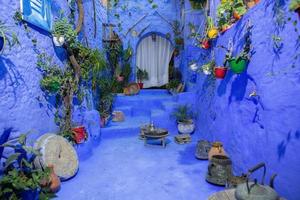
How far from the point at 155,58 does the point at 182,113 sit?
14.9 ft

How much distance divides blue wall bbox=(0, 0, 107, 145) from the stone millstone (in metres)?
0.27

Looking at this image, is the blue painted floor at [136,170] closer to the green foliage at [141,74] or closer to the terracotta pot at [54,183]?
the terracotta pot at [54,183]

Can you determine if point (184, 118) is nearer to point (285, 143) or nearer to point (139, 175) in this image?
point (139, 175)

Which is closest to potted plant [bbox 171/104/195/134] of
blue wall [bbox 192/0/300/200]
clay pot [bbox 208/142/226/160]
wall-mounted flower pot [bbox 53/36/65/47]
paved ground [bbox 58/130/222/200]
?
paved ground [bbox 58/130/222/200]

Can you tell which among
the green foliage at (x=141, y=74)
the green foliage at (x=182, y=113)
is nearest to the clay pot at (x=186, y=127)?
the green foliage at (x=182, y=113)

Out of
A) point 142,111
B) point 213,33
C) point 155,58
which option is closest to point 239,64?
point 213,33

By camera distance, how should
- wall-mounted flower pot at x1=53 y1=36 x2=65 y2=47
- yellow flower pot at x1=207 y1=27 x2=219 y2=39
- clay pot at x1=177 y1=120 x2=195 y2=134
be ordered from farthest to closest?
clay pot at x1=177 y1=120 x2=195 y2=134 → yellow flower pot at x1=207 y1=27 x2=219 y2=39 → wall-mounted flower pot at x1=53 y1=36 x2=65 y2=47

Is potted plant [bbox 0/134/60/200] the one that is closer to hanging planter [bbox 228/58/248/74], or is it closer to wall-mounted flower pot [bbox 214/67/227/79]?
hanging planter [bbox 228/58/248/74]

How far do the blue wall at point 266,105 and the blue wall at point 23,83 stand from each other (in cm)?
330

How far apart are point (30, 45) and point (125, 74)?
5.61 meters

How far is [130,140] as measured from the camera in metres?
6.44

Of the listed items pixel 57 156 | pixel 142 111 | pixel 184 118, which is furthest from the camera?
pixel 142 111

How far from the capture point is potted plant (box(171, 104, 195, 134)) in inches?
264

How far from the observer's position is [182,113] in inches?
274
